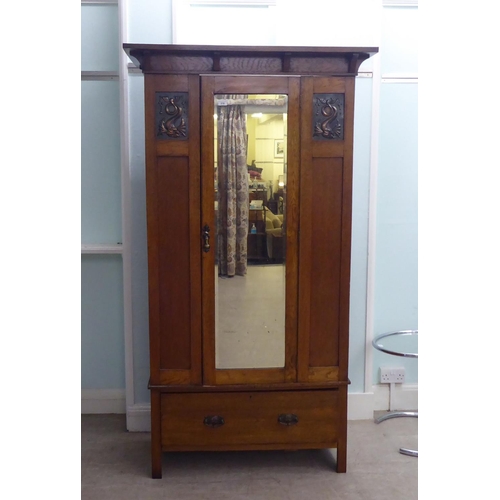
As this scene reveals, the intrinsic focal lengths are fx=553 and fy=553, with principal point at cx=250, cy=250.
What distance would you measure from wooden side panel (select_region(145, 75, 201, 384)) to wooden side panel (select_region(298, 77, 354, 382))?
514 mm

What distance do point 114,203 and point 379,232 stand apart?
1610 mm

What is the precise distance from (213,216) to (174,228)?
0.20 meters

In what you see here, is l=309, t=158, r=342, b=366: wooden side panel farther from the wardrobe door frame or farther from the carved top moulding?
the carved top moulding

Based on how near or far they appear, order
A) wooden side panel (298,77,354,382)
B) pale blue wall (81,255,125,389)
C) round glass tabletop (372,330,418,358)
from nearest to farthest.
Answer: wooden side panel (298,77,354,382)
pale blue wall (81,255,125,389)
round glass tabletop (372,330,418,358)

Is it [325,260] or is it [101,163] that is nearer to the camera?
[325,260]

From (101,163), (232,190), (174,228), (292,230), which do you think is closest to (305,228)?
(292,230)

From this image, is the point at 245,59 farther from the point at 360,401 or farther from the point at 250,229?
the point at 360,401

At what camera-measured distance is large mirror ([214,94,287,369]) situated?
8.49 feet

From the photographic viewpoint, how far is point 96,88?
3219 mm

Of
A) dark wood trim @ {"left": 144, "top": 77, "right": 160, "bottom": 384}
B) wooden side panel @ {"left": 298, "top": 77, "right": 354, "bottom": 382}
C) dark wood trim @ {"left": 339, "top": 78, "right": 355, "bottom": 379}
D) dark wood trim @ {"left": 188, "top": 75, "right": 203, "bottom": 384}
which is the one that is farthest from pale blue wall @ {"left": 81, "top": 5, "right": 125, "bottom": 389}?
dark wood trim @ {"left": 339, "top": 78, "right": 355, "bottom": 379}

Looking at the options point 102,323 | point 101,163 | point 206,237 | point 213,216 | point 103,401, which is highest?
point 101,163

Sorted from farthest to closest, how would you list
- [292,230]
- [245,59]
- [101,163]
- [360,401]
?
[360,401] → [101,163] → [292,230] → [245,59]

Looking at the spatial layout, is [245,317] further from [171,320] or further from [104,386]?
[104,386]

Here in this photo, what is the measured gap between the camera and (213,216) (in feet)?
8.68
